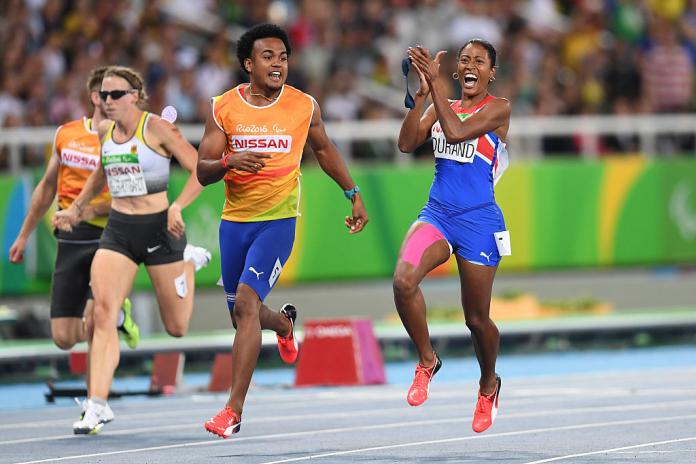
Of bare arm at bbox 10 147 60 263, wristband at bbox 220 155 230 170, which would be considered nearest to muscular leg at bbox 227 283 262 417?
wristband at bbox 220 155 230 170

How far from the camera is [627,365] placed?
19125 mm

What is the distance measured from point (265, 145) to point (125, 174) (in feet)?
6.41

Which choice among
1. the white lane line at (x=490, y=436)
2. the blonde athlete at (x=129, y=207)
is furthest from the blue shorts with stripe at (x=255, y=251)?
the blonde athlete at (x=129, y=207)

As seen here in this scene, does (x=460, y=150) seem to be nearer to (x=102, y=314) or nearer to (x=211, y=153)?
(x=211, y=153)

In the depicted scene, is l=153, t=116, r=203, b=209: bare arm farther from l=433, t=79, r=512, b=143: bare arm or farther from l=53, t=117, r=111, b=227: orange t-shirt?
l=433, t=79, r=512, b=143: bare arm

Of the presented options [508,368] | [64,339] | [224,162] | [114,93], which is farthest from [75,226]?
[508,368]

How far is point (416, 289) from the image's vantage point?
1072 cm

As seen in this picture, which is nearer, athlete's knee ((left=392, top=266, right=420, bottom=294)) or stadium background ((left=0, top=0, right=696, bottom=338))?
athlete's knee ((left=392, top=266, right=420, bottom=294))

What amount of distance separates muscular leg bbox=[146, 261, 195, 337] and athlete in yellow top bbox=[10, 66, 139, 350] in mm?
678

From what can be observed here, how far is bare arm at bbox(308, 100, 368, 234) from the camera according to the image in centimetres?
1113

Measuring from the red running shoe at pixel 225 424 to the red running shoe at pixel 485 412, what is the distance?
1601 millimetres

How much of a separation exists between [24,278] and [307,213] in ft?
11.8

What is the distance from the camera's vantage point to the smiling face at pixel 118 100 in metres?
12.4

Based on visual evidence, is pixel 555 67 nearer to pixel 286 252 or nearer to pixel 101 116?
pixel 101 116
